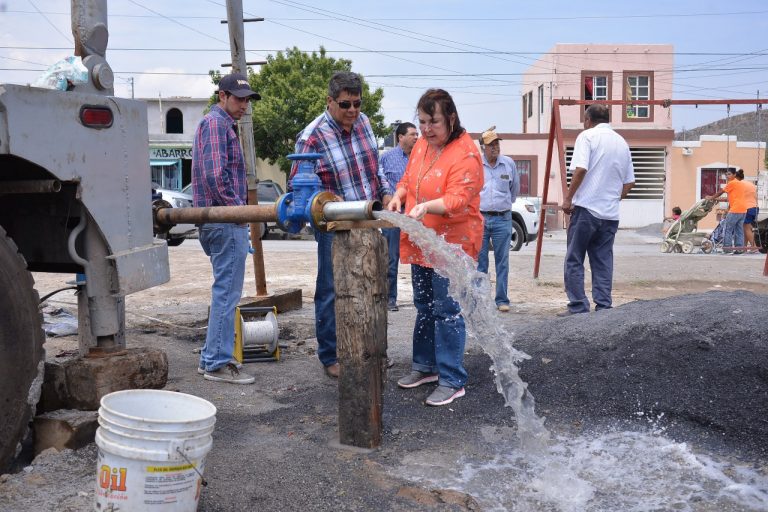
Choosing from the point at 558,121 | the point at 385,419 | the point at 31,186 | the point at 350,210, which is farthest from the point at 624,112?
the point at 31,186

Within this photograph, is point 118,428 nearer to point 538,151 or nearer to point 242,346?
point 242,346

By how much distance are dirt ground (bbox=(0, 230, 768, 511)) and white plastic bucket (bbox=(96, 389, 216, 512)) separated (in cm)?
33

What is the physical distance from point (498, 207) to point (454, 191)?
134 inches

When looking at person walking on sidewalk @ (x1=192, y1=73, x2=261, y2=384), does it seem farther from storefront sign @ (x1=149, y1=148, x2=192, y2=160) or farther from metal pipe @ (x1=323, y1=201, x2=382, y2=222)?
storefront sign @ (x1=149, y1=148, x2=192, y2=160)

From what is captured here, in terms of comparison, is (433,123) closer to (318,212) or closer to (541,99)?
(318,212)

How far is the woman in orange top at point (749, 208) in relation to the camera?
Answer: 1647cm

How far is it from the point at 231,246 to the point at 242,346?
0.91 meters

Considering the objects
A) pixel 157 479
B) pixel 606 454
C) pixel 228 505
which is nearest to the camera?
pixel 157 479

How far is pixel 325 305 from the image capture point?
5.06 metres

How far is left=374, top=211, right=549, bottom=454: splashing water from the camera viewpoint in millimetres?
4117

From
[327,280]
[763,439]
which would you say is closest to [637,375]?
[763,439]

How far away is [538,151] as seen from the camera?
30438 mm

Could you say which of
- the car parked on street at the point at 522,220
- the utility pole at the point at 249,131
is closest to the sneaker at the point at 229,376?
the utility pole at the point at 249,131

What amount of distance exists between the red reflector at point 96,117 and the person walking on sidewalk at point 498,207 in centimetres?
446
